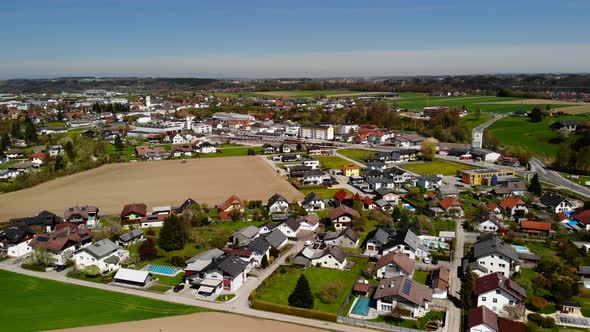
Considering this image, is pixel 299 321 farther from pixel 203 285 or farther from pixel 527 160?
pixel 527 160

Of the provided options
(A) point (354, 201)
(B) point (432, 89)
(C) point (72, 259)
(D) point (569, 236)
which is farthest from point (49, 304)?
(B) point (432, 89)

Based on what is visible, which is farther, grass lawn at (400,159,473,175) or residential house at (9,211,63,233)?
grass lawn at (400,159,473,175)

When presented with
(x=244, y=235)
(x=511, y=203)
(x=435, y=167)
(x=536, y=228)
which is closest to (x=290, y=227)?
(x=244, y=235)

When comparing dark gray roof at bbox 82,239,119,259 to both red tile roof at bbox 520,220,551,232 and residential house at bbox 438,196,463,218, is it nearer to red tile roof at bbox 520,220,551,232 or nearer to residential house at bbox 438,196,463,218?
residential house at bbox 438,196,463,218

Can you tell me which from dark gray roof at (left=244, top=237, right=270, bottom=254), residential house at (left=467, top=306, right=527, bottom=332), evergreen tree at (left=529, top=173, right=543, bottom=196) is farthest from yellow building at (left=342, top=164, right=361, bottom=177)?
residential house at (left=467, top=306, right=527, bottom=332)

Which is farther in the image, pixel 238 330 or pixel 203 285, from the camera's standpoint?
pixel 203 285

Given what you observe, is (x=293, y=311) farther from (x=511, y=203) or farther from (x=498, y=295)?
(x=511, y=203)
